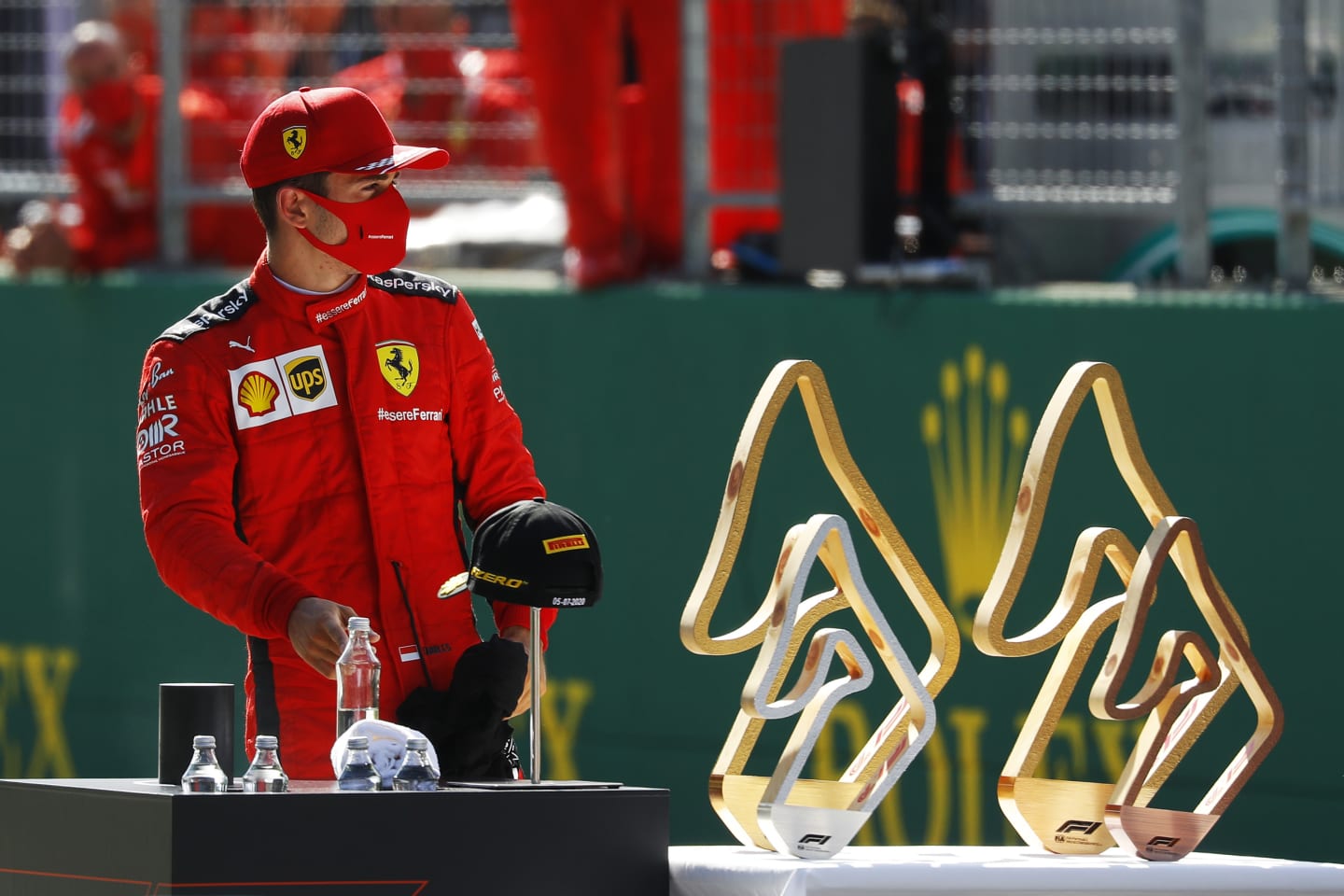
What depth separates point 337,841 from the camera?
9.81 feet

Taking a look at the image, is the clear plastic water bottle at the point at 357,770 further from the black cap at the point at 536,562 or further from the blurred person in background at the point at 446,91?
the blurred person in background at the point at 446,91

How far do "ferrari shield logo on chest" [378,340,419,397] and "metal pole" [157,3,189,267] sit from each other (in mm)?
4112

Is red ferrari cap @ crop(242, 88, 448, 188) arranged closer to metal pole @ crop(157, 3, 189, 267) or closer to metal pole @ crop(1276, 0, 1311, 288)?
metal pole @ crop(1276, 0, 1311, 288)

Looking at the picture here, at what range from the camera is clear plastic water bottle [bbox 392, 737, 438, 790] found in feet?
10.1

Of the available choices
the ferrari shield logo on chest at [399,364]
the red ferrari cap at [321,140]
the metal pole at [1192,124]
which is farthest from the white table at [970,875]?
the metal pole at [1192,124]

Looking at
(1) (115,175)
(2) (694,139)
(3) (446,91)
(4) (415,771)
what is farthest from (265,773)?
(1) (115,175)

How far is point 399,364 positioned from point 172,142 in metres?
4.24

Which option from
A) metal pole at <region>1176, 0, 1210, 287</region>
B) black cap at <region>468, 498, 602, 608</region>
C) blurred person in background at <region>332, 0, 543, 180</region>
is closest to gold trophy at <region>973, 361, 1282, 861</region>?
black cap at <region>468, 498, 602, 608</region>

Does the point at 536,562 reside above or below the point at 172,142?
below

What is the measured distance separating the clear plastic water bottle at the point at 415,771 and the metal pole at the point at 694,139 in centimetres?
378

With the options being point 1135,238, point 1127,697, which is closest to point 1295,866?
point 1127,697

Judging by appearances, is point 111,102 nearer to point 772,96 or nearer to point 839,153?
point 772,96

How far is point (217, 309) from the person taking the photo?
3.74 metres

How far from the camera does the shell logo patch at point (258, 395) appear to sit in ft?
12.0
